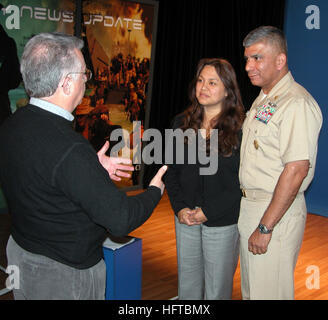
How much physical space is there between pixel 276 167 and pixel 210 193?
1.34 feet

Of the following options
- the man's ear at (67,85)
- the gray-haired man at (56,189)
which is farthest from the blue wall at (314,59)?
the man's ear at (67,85)

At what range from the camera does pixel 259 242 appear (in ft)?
6.18

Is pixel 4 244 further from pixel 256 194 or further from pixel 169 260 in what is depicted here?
pixel 256 194

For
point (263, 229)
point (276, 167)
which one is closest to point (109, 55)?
point (276, 167)

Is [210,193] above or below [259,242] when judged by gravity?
above

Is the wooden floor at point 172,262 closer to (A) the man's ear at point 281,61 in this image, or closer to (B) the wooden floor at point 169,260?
→ (B) the wooden floor at point 169,260

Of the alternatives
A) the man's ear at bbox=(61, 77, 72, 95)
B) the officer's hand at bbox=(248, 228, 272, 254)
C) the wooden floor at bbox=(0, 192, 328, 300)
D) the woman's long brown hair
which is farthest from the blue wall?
the man's ear at bbox=(61, 77, 72, 95)

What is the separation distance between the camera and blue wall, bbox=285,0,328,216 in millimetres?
5234

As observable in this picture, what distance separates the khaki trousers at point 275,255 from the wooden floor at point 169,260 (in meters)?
1.06

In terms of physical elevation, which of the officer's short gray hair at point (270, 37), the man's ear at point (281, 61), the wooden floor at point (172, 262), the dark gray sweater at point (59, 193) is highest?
the officer's short gray hair at point (270, 37)

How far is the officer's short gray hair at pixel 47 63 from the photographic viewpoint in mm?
1313

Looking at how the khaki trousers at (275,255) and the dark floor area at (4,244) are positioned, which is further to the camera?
the dark floor area at (4,244)

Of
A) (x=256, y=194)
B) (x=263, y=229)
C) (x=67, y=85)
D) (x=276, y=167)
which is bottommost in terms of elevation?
(x=263, y=229)

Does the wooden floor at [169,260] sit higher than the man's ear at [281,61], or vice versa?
the man's ear at [281,61]
